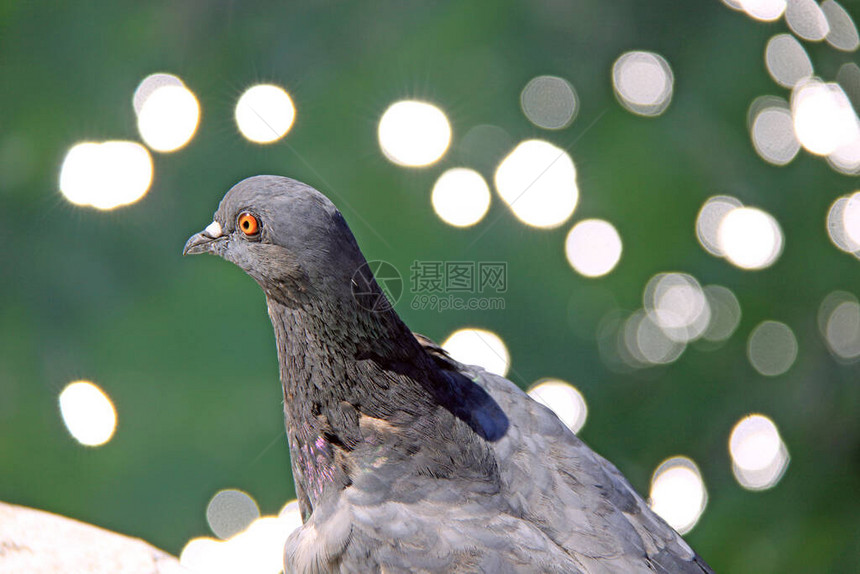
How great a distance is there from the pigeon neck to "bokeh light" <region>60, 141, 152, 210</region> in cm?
160

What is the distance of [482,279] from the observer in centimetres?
269

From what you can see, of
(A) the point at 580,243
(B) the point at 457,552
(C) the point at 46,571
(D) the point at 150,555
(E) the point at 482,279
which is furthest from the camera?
(A) the point at 580,243

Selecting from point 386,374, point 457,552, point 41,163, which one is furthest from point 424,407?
point 41,163

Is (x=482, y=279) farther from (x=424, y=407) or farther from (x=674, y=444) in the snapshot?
(x=424, y=407)

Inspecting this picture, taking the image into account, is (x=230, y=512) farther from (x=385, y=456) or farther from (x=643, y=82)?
(x=643, y=82)

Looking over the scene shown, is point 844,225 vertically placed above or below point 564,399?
above

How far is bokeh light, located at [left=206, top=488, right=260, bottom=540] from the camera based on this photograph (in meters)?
2.62

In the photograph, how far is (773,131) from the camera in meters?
2.95

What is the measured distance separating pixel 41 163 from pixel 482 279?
162cm

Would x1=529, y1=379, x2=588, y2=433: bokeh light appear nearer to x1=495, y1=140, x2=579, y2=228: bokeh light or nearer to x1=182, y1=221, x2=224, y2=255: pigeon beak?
x1=495, y1=140, x2=579, y2=228: bokeh light

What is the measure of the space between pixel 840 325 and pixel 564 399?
1.06 meters

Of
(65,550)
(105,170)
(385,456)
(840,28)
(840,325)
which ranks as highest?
(840,28)

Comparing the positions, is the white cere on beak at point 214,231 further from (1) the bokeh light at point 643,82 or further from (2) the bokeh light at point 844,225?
(2) the bokeh light at point 844,225

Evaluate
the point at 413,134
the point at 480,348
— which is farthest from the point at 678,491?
the point at 413,134
